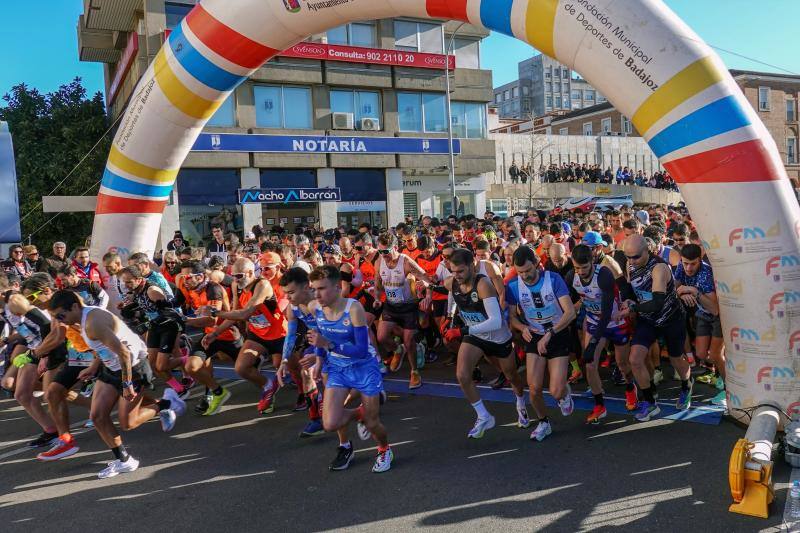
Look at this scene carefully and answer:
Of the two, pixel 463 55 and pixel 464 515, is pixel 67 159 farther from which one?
pixel 464 515

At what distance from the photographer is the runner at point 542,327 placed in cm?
570

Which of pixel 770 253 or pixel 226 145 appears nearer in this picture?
pixel 770 253

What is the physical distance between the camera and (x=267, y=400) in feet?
23.6

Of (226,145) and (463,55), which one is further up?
(463,55)

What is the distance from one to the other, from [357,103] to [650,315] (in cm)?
2262

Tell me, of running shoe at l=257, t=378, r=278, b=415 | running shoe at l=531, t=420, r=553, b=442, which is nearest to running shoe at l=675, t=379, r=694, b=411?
running shoe at l=531, t=420, r=553, b=442

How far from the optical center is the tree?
25.6m

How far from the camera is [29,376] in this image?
652 cm

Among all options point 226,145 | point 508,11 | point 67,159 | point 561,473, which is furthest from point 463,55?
point 561,473

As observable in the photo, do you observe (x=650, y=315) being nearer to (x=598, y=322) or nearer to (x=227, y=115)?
(x=598, y=322)

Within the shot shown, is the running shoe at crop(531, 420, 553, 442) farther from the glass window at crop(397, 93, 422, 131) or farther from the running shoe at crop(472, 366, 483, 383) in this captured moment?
the glass window at crop(397, 93, 422, 131)

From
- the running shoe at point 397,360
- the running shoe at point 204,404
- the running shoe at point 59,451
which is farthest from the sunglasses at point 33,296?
the running shoe at point 397,360

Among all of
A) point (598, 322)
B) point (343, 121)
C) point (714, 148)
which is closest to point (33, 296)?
point (598, 322)

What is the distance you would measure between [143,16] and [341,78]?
26.8 feet
